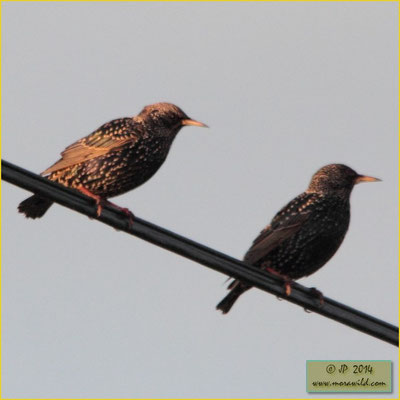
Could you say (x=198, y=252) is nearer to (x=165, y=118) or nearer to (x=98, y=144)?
(x=98, y=144)

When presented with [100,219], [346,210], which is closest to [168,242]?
[100,219]

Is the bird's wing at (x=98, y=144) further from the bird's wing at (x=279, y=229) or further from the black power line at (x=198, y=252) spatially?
the black power line at (x=198, y=252)

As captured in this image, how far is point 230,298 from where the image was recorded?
862cm

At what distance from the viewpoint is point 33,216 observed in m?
8.38

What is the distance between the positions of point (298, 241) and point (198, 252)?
2695 millimetres

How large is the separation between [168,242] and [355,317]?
3.87 ft

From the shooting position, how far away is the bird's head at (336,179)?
9.22 m

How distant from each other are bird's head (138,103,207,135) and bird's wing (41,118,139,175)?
15 centimetres

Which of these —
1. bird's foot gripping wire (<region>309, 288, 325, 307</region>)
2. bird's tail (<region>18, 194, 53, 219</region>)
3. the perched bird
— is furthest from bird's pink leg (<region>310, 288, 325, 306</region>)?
bird's tail (<region>18, 194, 53, 219</region>)

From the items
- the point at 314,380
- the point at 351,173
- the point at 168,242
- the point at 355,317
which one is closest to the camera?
the point at 168,242

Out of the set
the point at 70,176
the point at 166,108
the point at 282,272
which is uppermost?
the point at 166,108

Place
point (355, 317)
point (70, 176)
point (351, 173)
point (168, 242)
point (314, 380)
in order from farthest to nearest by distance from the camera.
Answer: point (351, 173) → point (70, 176) → point (314, 380) → point (355, 317) → point (168, 242)

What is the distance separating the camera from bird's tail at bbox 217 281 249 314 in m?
8.62

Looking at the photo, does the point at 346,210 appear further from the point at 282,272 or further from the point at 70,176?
the point at 70,176
